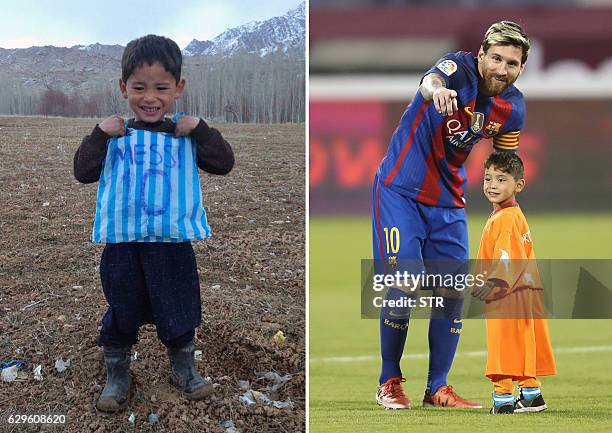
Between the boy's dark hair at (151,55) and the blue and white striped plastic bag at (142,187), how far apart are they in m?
0.18

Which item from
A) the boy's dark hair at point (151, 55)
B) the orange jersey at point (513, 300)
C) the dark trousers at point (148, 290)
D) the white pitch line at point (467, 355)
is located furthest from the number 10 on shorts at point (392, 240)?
the white pitch line at point (467, 355)

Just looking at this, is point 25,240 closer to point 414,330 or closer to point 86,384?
point 86,384

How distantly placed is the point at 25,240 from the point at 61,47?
0.62 metres

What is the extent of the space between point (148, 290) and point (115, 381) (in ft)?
0.98

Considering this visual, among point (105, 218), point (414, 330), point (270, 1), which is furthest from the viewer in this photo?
point (414, 330)

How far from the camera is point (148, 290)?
3.08 metres

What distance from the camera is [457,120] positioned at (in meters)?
3.21

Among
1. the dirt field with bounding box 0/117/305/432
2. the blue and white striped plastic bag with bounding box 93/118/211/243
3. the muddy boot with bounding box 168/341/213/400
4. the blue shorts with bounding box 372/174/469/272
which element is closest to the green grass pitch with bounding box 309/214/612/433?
the blue shorts with bounding box 372/174/469/272

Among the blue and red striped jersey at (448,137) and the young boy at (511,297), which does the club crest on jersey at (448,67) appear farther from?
the young boy at (511,297)

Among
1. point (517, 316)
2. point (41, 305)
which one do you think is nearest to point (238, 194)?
point (41, 305)

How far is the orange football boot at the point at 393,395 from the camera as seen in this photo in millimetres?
3344

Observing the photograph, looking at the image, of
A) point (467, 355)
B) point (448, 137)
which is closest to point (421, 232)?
point (448, 137)

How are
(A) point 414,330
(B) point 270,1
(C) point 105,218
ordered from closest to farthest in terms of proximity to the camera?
(C) point 105,218
(B) point 270,1
(A) point 414,330

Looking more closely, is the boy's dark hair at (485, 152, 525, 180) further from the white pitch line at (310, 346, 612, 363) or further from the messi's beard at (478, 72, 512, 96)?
the white pitch line at (310, 346, 612, 363)
